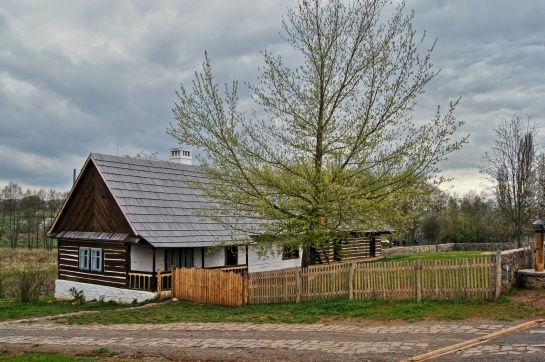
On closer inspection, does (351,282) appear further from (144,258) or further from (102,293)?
(102,293)

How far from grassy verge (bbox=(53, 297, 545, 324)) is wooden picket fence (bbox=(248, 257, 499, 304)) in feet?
1.23

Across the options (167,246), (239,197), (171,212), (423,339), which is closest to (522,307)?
(423,339)

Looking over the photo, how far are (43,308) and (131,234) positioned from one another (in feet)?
16.1

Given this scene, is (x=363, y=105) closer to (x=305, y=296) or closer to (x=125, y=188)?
(x=305, y=296)

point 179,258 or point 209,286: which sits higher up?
point 179,258

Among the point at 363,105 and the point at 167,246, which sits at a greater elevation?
the point at 363,105

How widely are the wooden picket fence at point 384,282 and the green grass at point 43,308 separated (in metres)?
7.39

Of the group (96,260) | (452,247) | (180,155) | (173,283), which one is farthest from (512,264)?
(452,247)

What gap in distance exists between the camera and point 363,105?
624 inches

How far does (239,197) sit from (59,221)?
13.4 meters

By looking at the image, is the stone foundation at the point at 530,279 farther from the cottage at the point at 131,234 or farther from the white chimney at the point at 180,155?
the white chimney at the point at 180,155

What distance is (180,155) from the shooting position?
30375mm

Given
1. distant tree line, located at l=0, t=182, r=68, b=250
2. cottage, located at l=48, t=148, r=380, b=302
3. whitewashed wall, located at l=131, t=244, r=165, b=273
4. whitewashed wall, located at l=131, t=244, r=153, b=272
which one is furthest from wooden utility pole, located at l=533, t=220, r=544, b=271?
distant tree line, located at l=0, t=182, r=68, b=250

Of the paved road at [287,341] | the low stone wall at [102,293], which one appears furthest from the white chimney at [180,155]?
the paved road at [287,341]
